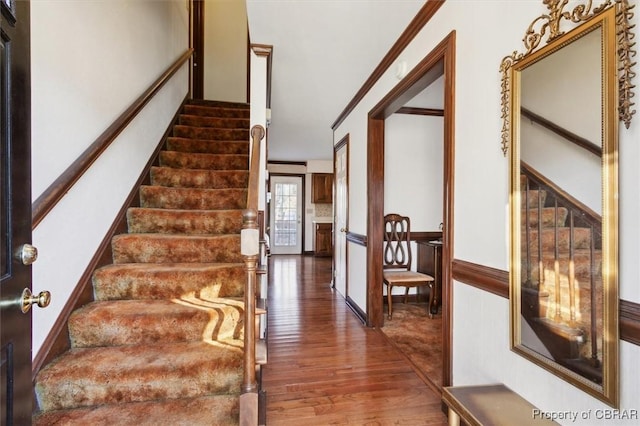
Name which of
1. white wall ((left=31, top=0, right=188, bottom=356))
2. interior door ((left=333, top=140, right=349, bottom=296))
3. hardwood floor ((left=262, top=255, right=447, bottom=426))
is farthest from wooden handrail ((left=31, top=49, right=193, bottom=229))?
interior door ((left=333, top=140, right=349, bottom=296))

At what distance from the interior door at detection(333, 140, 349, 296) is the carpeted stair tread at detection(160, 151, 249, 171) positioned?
1.43 m

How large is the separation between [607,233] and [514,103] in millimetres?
618

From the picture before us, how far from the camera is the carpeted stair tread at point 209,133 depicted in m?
3.46

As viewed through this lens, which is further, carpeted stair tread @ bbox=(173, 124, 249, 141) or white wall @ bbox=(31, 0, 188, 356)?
carpeted stair tread @ bbox=(173, 124, 249, 141)

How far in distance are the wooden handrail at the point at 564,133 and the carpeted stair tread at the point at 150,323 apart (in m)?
1.75

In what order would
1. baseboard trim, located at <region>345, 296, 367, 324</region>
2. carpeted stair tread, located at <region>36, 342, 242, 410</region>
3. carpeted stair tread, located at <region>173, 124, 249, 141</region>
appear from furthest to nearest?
carpeted stair tread, located at <region>173, 124, 249, 141</region> → baseboard trim, located at <region>345, 296, 367, 324</region> → carpeted stair tread, located at <region>36, 342, 242, 410</region>

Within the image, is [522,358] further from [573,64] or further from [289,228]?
[289,228]

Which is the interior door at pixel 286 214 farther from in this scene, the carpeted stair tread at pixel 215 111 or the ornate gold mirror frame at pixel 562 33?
the ornate gold mirror frame at pixel 562 33

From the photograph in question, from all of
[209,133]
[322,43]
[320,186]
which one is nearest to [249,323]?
[322,43]

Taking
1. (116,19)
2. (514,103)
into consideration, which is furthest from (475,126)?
(116,19)

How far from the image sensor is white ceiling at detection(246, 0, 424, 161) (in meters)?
1.94

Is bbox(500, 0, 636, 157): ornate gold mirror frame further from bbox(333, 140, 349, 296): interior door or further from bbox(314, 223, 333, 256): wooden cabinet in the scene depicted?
bbox(314, 223, 333, 256): wooden cabinet

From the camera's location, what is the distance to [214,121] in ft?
12.3

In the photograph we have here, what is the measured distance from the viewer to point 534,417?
107 centimetres
